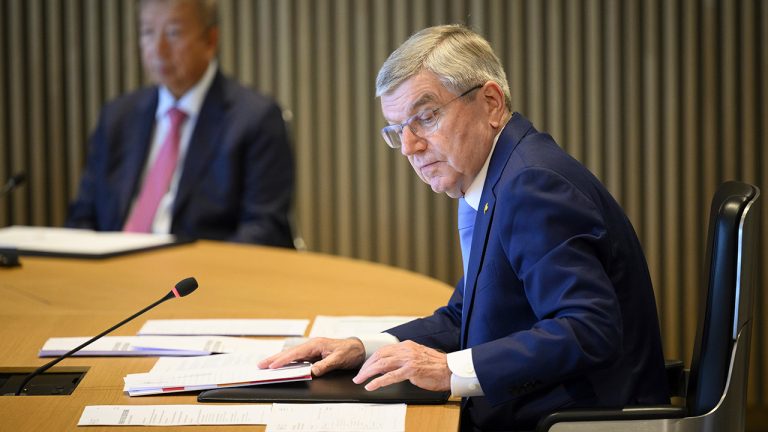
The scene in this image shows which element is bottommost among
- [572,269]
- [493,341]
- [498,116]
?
[493,341]

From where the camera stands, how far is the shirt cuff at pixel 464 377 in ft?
5.70

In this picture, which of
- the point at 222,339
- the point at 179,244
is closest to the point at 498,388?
the point at 222,339

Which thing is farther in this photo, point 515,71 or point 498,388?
point 515,71

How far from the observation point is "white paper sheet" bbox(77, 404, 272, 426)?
1.68 m

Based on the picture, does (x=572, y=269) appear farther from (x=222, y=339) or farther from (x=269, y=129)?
(x=269, y=129)

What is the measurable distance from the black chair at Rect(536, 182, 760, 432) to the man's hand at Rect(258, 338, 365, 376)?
514mm

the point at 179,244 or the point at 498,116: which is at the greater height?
the point at 498,116

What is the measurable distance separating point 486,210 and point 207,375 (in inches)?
24.1

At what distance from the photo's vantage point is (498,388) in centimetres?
173

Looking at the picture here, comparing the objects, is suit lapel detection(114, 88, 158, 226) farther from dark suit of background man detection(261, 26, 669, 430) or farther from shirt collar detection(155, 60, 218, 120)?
dark suit of background man detection(261, 26, 669, 430)

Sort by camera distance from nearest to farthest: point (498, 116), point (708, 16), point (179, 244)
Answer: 1. point (498, 116)
2. point (179, 244)
3. point (708, 16)

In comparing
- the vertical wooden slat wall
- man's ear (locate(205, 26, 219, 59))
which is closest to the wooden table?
man's ear (locate(205, 26, 219, 59))

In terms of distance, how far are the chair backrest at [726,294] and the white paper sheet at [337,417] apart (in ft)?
1.86

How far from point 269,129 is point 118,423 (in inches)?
97.9
